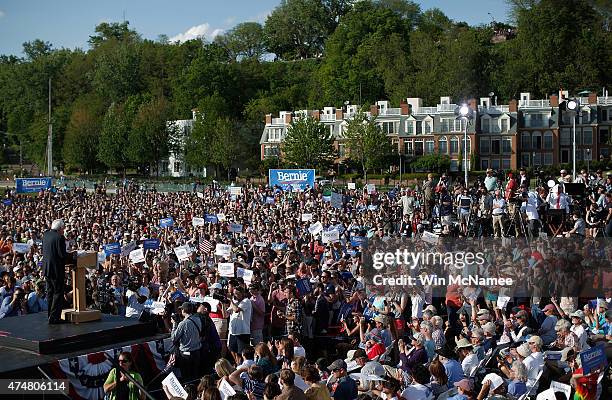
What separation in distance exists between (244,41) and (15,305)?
5159 inches

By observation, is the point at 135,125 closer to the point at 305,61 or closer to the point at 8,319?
the point at 305,61

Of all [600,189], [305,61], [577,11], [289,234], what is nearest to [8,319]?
[289,234]

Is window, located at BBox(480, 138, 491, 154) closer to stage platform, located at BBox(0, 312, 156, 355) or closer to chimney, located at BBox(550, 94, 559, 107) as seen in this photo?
chimney, located at BBox(550, 94, 559, 107)

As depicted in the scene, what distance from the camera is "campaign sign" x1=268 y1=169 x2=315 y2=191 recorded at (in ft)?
108

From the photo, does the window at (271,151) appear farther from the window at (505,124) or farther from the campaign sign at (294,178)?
the campaign sign at (294,178)

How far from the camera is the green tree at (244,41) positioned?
462 ft

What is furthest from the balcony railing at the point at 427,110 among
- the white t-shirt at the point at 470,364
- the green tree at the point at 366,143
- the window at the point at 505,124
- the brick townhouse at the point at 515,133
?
the white t-shirt at the point at 470,364

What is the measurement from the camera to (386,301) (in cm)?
1352

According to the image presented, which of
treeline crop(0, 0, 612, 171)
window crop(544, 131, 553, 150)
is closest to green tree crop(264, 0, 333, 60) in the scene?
treeline crop(0, 0, 612, 171)

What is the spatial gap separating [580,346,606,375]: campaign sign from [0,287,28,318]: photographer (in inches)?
396

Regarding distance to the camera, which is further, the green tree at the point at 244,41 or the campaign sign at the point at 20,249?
the green tree at the point at 244,41

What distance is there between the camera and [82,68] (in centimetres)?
13325

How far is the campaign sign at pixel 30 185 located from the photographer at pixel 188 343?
34356 millimetres

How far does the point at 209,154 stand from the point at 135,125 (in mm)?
14589
